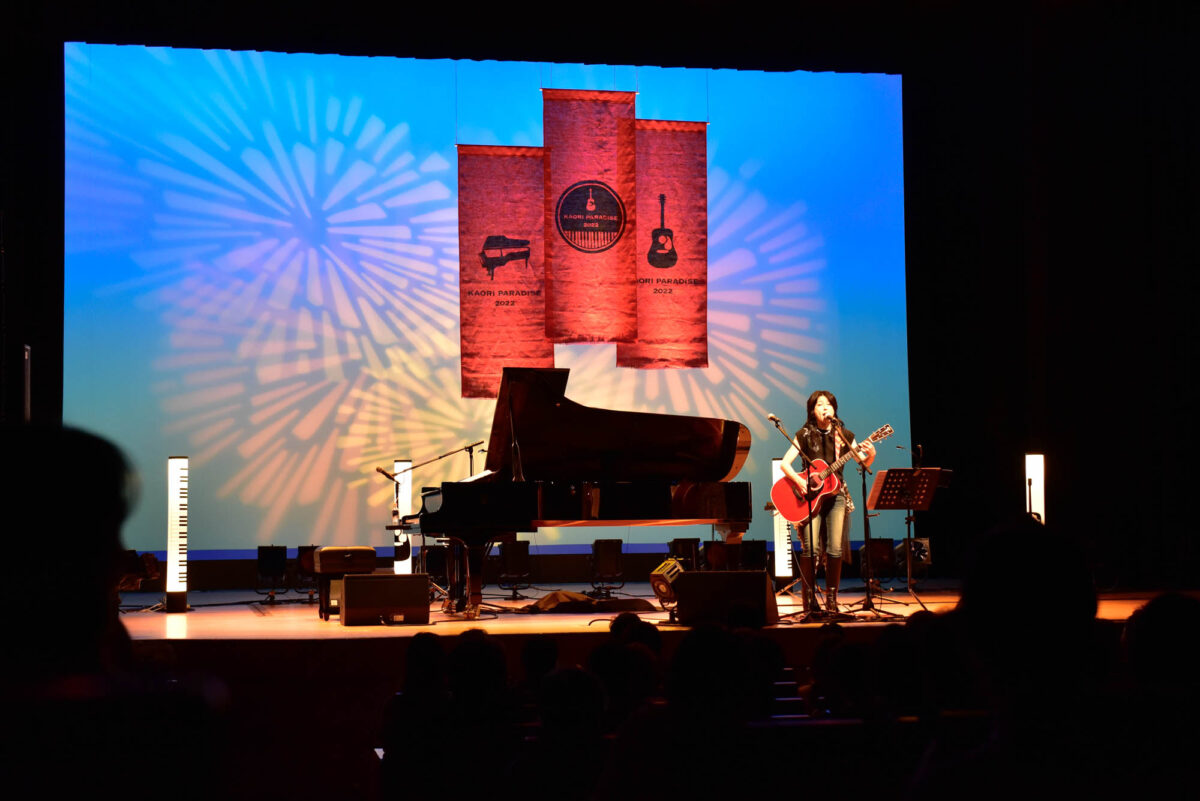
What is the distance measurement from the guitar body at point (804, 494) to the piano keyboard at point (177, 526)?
455 centimetres

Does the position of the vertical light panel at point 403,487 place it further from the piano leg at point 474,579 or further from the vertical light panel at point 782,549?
the vertical light panel at point 782,549

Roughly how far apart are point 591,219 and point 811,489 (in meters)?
4.18

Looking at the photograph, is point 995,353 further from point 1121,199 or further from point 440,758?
point 440,758

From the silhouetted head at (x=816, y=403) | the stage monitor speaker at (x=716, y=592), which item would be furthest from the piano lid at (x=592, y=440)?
the stage monitor speaker at (x=716, y=592)

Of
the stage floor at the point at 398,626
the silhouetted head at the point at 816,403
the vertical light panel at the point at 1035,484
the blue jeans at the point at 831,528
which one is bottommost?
the stage floor at the point at 398,626

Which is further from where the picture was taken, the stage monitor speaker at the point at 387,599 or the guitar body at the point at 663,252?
the guitar body at the point at 663,252

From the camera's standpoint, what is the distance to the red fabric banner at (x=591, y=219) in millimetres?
9898

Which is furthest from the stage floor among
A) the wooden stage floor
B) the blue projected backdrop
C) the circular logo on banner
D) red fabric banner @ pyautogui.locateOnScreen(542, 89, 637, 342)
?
the circular logo on banner

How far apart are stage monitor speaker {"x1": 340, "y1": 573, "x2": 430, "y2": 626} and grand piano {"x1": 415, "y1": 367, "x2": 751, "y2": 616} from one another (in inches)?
17.3

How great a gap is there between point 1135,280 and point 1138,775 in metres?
10.1

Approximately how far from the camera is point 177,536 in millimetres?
8328

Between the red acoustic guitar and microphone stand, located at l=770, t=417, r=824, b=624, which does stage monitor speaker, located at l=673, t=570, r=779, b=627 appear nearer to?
microphone stand, located at l=770, t=417, r=824, b=624

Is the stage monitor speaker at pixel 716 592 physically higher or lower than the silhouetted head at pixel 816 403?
lower

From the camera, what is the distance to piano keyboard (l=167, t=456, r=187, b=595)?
8.30 metres
